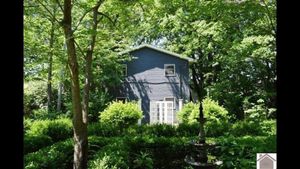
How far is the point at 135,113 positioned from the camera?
17.4 meters

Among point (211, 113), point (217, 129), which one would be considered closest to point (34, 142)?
point (217, 129)

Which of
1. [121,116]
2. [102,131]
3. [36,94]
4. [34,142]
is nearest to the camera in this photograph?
[34,142]

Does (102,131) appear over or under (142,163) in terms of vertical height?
over

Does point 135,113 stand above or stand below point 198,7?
below

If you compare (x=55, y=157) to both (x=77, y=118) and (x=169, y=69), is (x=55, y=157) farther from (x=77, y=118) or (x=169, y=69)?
(x=169, y=69)

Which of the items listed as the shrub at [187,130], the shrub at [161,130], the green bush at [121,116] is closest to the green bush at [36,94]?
the green bush at [121,116]

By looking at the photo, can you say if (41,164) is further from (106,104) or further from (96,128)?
(106,104)

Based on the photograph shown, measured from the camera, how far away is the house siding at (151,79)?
23172 millimetres

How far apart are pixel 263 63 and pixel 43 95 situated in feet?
46.7

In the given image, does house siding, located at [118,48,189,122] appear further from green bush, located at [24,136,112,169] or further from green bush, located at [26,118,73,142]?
green bush, located at [24,136,112,169]

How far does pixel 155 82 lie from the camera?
23422 millimetres

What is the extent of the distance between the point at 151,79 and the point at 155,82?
1.10 feet
